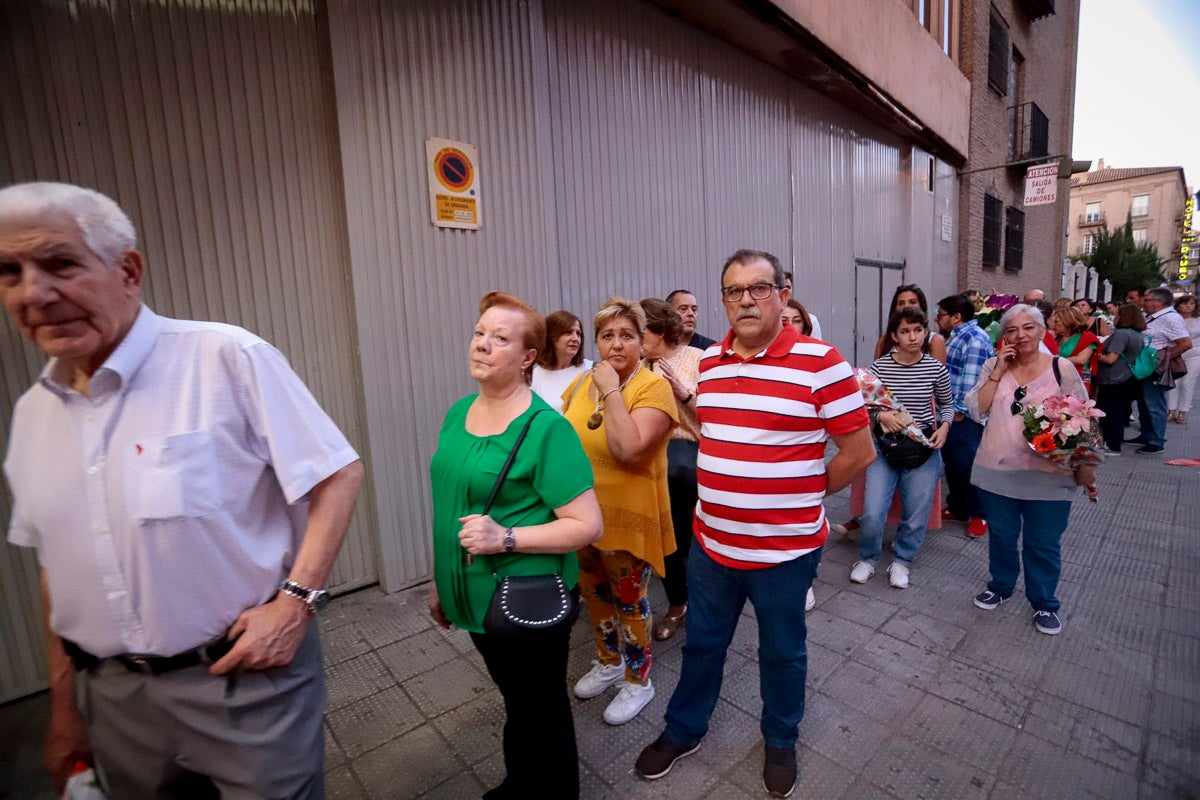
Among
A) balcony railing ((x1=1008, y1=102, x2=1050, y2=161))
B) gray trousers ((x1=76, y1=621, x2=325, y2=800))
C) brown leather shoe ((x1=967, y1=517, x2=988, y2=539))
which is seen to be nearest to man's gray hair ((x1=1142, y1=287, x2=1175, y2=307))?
brown leather shoe ((x1=967, y1=517, x2=988, y2=539))

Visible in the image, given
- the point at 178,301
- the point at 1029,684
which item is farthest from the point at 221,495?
the point at 1029,684

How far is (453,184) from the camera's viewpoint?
4094 mm

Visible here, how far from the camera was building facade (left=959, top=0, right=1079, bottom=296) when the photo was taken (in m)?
12.5

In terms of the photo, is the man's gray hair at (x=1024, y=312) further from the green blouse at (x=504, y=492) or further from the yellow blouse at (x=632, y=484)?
the green blouse at (x=504, y=492)

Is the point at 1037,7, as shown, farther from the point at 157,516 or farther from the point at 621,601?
the point at 157,516

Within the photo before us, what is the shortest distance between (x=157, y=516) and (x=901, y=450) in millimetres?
4116

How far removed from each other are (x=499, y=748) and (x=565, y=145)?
4.42 meters

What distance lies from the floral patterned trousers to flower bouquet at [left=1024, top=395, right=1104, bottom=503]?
2296 mm

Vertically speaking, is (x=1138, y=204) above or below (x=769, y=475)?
above

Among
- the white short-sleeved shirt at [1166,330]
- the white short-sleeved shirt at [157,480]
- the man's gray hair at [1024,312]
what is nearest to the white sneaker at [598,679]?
the white short-sleeved shirt at [157,480]

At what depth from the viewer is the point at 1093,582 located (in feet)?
13.2

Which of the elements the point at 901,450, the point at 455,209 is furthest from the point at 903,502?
the point at 455,209

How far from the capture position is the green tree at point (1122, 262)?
31516mm

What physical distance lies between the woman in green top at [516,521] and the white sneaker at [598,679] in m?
0.88
